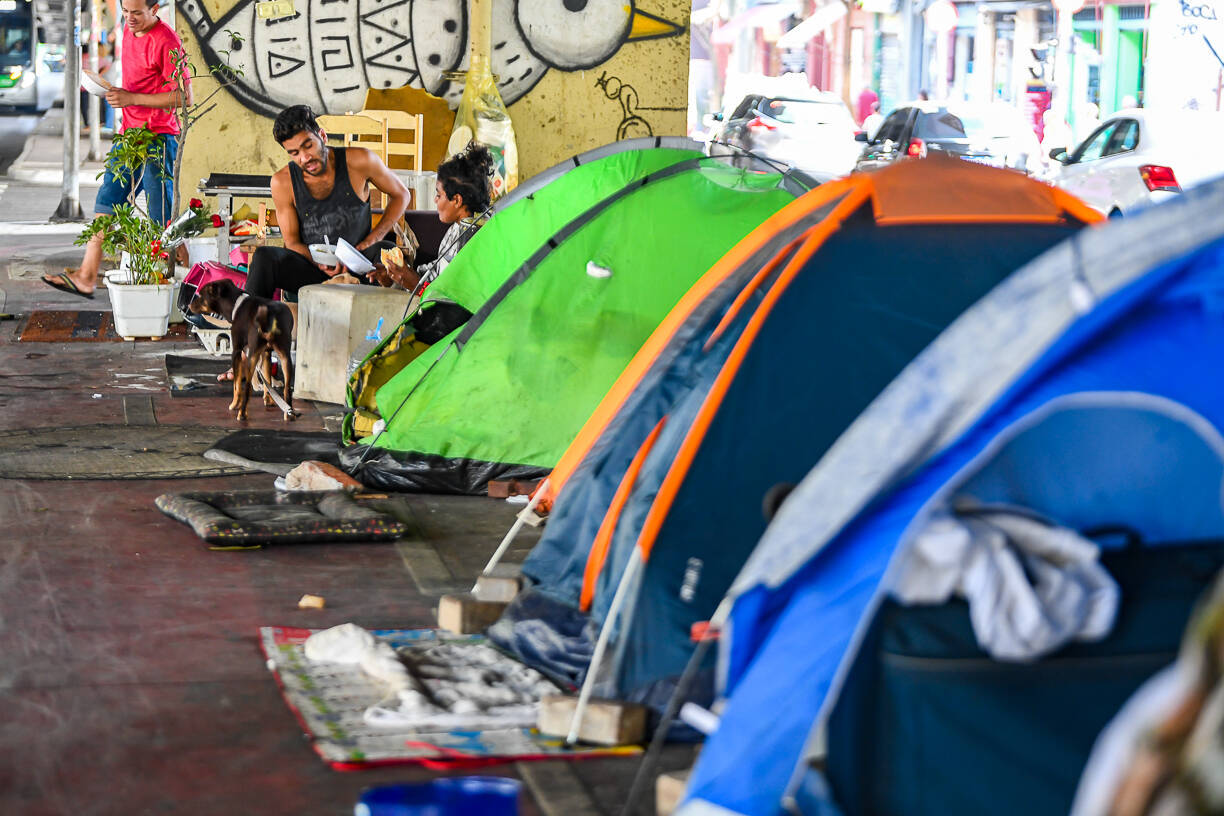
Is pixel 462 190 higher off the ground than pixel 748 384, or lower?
higher

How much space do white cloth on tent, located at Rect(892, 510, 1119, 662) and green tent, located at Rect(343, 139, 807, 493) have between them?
3272mm

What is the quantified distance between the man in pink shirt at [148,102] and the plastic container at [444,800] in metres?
8.23

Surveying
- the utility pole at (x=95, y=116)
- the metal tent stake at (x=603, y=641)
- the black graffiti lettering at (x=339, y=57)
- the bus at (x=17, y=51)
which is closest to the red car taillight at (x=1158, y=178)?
the black graffiti lettering at (x=339, y=57)

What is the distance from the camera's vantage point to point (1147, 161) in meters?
14.2

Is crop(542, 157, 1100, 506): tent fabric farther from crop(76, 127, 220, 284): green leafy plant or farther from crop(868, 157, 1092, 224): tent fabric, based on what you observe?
crop(76, 127, 220, 284): green leafy plant

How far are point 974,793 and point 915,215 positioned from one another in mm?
1858

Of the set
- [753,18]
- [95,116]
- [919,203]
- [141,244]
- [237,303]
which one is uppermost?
[753,18]

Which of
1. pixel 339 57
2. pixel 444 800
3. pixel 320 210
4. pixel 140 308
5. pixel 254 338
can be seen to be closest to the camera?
pixel 444 800

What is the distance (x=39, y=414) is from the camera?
7.61m

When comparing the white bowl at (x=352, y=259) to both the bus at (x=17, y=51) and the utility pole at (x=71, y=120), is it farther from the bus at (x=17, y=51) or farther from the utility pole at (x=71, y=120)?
the bus at (x=17, y=51)

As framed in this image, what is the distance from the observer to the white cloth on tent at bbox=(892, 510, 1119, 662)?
2.77 m

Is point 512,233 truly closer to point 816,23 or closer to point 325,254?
point 325,254

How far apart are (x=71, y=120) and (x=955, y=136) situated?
11964mm

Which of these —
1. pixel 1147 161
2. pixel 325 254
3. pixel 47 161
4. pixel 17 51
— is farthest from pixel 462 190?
pixel 17 51
